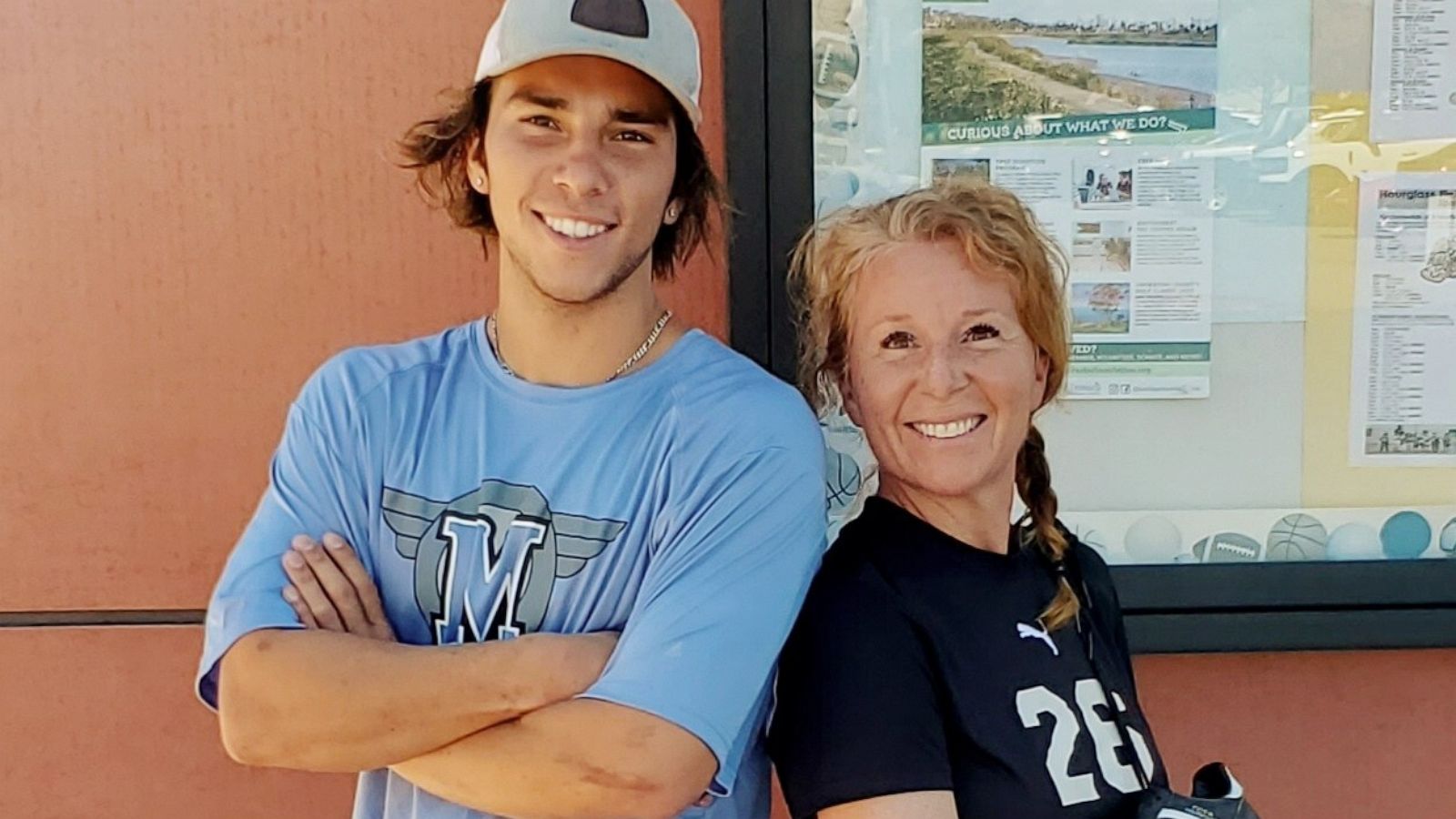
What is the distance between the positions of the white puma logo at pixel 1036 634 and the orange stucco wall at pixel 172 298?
108 centimetres

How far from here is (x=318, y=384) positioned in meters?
1.64

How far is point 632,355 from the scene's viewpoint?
165 centimetres

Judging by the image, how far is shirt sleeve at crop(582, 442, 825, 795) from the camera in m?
1.40

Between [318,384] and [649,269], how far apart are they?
17.6 inches

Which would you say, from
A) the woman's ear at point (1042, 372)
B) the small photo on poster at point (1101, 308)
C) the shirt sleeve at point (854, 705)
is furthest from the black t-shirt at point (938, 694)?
the small photo on poster at point (1101, 308)

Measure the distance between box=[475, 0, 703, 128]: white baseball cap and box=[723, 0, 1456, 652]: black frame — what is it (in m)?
0.76

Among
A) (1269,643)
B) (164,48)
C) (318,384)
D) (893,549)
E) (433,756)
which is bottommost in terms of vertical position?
(1269,643)

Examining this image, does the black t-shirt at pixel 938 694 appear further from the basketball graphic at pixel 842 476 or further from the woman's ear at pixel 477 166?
the basketball graphic at pixel 842 476

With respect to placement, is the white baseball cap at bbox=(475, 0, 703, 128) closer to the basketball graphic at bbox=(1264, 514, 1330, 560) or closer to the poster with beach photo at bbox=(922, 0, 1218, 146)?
the poster with beach photo at bbox=(922, 0, 1218, 146)

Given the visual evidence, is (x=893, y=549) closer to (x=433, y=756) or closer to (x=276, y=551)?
(x=433, y=756)

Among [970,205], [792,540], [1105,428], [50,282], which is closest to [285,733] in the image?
[792,540]

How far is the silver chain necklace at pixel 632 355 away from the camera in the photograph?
64.7 inches

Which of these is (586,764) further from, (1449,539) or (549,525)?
(1449,539)

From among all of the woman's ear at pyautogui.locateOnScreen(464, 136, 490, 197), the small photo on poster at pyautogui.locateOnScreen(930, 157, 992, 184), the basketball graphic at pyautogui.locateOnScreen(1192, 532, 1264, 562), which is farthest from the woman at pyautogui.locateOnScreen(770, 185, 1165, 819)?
the basketball graphic at pyautogui.locateOnScreen(1192, 532, 1264, 562)
